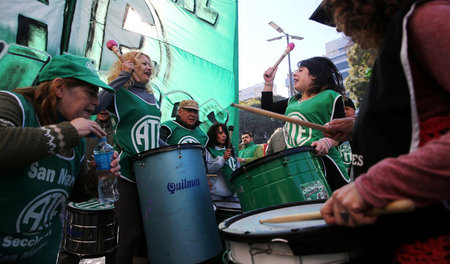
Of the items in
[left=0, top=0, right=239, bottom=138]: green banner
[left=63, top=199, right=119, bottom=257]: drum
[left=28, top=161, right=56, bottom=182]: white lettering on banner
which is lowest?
[left=63, top=199, right=119, bottom=257]: drum

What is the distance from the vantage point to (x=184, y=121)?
4.31m

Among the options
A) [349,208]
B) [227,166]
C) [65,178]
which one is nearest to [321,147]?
[349,208]

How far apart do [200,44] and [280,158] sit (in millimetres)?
5609

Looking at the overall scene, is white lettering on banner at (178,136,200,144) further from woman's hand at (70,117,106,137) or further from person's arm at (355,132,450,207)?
person's arm at (355,132,450,207)

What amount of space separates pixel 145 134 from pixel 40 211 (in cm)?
140

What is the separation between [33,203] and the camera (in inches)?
55.8

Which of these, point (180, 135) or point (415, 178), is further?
point (180, 135)

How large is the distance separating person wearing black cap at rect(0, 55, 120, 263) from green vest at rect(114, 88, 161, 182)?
84cm

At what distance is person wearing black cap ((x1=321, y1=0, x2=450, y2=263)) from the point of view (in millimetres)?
614

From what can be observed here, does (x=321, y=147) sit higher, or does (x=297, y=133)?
(x=297, y=133)

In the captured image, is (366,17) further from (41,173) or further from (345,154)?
(345,154)

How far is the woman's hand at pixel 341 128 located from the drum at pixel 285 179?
0.59 m

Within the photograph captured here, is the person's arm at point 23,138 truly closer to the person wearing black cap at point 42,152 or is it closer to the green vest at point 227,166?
the person wearing black cap at point 42,152

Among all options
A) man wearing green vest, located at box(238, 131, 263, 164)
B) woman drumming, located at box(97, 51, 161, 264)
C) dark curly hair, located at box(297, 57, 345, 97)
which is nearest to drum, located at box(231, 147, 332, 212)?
dark curly hair, located at box(297, 57, 345, 97)
